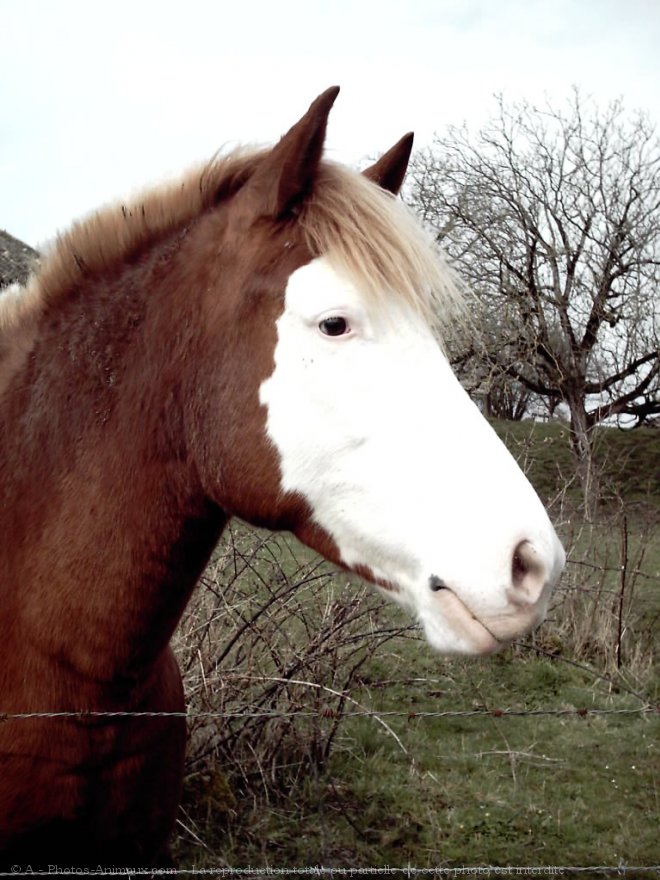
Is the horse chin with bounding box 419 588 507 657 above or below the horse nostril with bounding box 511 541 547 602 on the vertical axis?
below

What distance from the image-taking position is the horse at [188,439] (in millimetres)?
1807

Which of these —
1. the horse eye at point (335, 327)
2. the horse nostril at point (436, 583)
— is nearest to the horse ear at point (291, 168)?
the horse eye at point (335, 327)

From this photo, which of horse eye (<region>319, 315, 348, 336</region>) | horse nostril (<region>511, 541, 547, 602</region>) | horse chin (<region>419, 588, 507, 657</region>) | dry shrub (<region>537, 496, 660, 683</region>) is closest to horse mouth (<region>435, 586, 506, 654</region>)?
horse chin (<region>419, 588, 507, 657</region>)

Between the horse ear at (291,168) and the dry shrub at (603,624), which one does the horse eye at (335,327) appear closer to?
the horse ear at (291,168)

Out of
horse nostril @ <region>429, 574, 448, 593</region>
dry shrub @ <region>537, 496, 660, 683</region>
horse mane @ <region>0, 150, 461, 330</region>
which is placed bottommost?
horse nostril @ <region>429, 574, 448, 593</region>

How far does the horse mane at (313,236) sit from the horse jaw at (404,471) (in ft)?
0.22

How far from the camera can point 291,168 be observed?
1.98m

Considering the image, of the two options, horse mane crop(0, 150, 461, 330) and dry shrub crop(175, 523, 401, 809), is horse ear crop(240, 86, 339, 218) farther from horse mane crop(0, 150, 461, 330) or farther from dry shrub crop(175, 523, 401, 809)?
dry shrub crop(175, 523, 401, 809)

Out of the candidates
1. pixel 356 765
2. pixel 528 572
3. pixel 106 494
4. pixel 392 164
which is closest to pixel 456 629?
pixel 528 572

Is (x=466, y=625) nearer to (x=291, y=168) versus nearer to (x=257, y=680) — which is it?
(x=291, y=168)

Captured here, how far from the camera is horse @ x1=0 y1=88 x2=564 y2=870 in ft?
5.93

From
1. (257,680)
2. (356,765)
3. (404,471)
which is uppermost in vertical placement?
(404,471)

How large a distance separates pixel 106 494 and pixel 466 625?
3.19 ft

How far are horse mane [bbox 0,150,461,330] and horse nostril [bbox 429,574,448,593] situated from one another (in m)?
0.66
